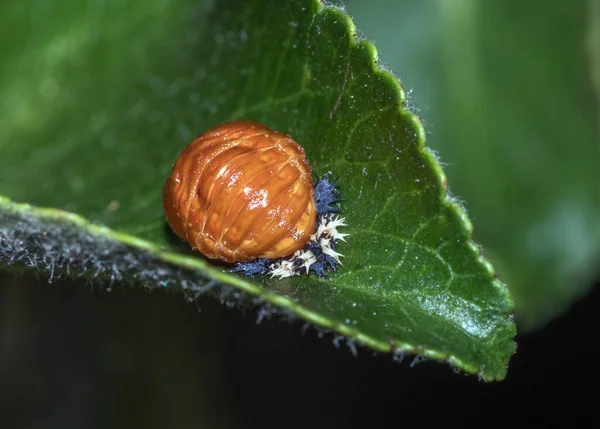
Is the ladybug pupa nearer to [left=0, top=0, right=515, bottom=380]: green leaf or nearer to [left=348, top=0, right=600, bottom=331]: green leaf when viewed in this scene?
[left=0, top=0, right=515, bottom=380]: green leaf

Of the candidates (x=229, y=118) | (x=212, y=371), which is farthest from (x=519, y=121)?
(x=212, y=371)

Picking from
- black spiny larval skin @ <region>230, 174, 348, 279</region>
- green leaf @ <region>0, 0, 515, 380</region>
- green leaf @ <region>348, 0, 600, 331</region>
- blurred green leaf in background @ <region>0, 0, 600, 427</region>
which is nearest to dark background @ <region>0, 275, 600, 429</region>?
blurred green leaf in background @ <region>0, 0, 600, 427</region>

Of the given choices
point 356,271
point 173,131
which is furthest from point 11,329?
point 356,271

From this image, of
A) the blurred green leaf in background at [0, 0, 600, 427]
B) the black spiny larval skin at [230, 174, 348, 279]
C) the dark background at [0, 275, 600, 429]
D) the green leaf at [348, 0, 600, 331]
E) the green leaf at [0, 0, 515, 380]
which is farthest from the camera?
the dark background at [0, 275, 600, 429]

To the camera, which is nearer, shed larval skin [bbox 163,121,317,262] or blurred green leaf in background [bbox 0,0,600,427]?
shed larval skin [bbox 163,121,317,262]

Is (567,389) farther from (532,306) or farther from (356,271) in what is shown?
(356,271)

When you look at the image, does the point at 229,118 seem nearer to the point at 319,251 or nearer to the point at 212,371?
the point at 319,251
